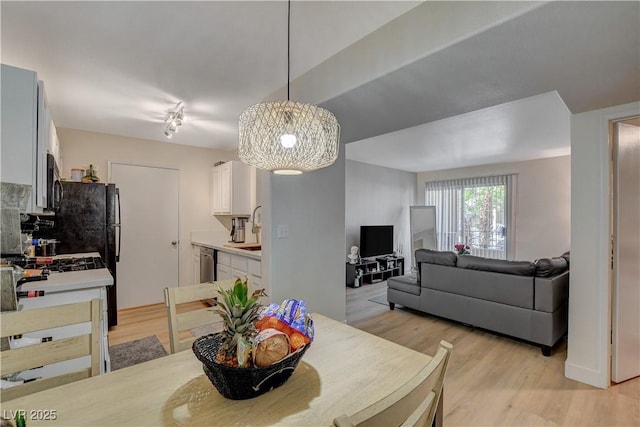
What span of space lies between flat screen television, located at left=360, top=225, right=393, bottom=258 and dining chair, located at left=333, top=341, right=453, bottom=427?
16.9 feet

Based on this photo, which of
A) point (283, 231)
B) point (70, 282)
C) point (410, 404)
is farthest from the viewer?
point (283, 231)

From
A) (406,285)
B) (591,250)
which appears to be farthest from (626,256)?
(406,285)

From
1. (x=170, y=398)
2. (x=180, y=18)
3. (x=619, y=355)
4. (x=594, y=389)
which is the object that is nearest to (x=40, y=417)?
(x=170, y=398)

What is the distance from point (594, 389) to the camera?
85.7 inches

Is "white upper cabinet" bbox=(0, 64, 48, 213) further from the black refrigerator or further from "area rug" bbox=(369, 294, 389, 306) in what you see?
"area rug" bbox=(369, 294, 389, 306)

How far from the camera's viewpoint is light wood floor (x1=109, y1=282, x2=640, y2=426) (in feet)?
6.25

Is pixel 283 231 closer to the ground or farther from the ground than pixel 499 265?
farther from the ground

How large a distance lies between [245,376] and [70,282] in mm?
1571

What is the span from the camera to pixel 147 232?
13.5 ft

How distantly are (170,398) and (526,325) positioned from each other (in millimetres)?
3151

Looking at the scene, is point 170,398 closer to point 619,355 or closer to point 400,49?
point 400,49

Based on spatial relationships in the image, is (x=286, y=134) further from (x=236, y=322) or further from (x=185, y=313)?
(x=185, y=313)

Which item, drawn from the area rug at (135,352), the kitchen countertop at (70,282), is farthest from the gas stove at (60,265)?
the area rug at (135,352)

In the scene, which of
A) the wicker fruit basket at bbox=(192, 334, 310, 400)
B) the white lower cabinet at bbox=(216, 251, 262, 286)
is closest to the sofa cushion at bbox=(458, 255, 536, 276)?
the white lower cabinet at bbox=(216, 251, 262, 286)
